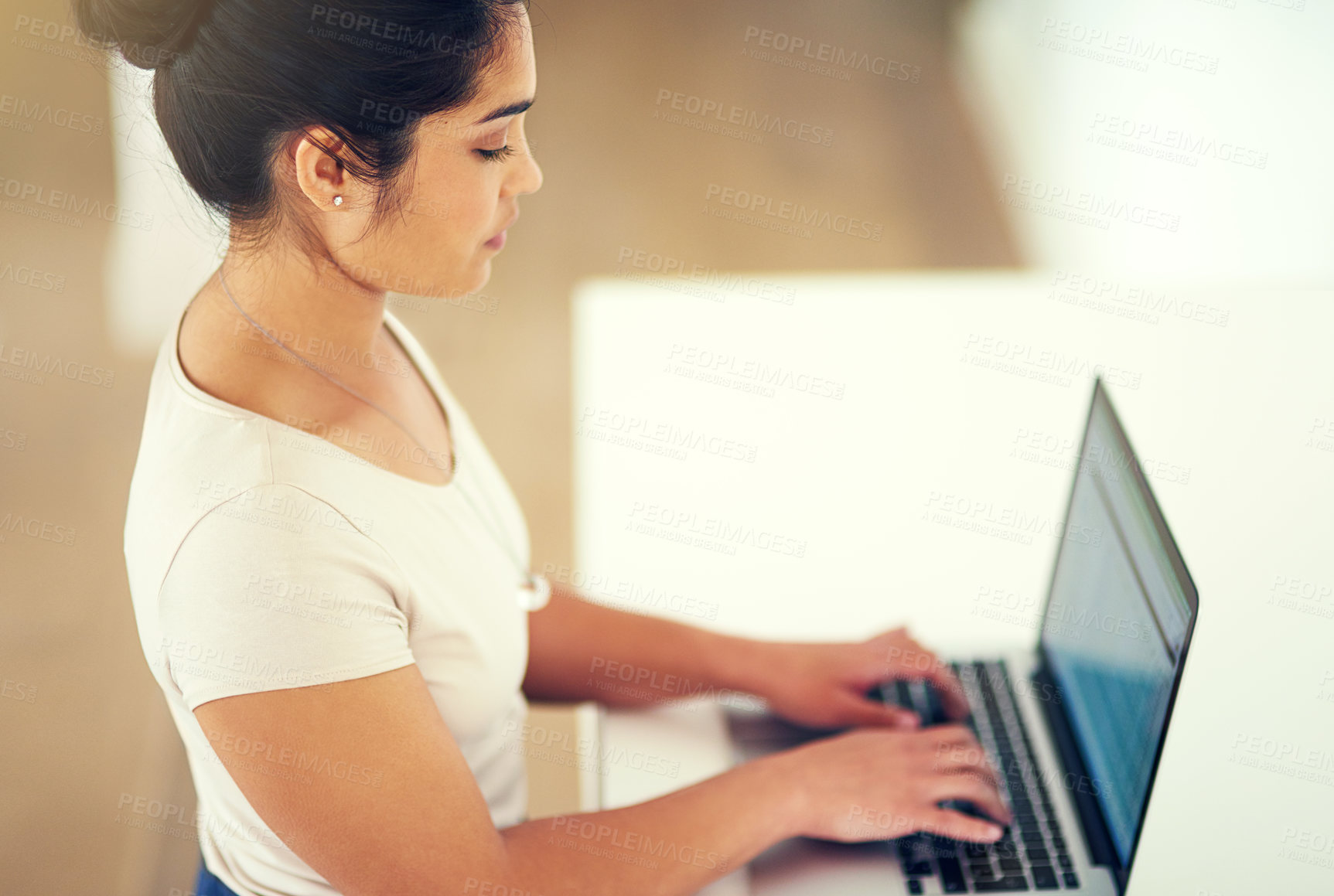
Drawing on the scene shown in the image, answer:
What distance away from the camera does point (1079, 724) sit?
1062 mm

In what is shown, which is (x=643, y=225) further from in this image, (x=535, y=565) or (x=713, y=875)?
(x=713, y=875)

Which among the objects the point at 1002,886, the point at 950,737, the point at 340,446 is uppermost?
the point at 340,446

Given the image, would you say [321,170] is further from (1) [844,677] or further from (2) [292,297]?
(1) [844,677]

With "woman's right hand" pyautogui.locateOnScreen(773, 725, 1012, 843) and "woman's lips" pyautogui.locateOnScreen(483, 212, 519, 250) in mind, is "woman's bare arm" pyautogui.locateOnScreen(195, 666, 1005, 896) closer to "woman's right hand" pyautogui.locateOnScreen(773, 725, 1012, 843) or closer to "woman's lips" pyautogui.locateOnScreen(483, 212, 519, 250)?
"woman's right hand" pyautogui.locateOnScreen(773, 725, 1012, 843)

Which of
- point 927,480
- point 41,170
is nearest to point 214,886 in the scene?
point 927,480

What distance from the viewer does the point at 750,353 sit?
1.78 meters

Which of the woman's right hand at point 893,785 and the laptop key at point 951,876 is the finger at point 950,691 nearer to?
the woman's right hand at point 893,785

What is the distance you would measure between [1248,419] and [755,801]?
816mm

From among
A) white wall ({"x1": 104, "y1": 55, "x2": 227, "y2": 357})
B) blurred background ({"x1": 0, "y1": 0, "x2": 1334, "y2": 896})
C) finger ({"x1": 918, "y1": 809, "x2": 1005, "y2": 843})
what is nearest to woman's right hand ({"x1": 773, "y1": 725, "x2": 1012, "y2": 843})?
finger ({"x1": 918, "y1": 809, "x2": 1005, "y2": 843})

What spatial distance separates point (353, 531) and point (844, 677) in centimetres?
54

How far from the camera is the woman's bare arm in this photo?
82 cm

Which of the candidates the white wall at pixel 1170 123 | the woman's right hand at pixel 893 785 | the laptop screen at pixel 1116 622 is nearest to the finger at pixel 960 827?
the woman's right hand at pixel 893 785

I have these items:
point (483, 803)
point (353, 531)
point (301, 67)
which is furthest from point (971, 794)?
point (301, 67)

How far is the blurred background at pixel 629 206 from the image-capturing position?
193 centimetres
